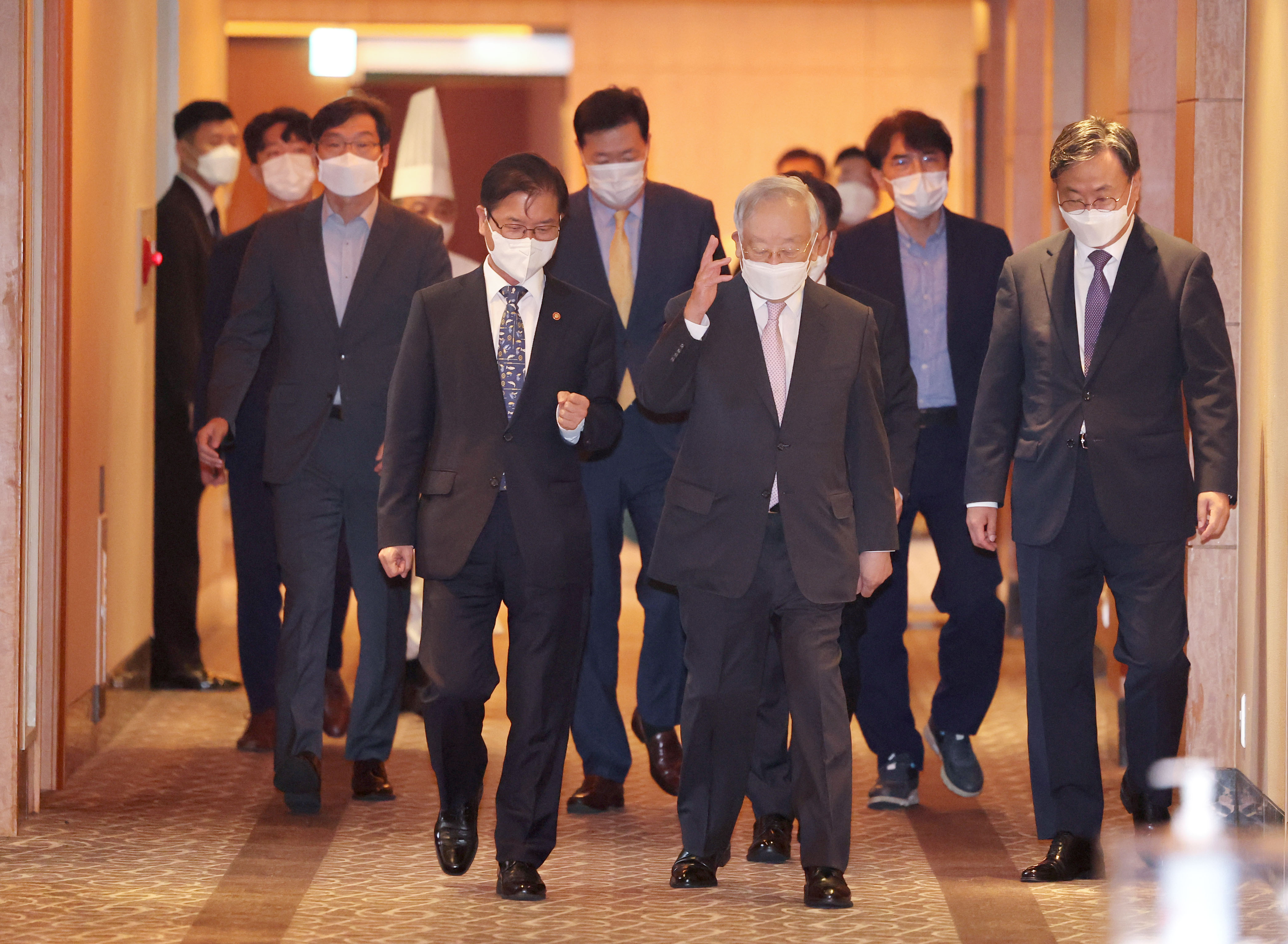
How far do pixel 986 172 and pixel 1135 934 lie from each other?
25.9 feet

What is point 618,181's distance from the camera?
499 centimetres

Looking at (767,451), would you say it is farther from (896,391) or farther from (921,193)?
(921,193)

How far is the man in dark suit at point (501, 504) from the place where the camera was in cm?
406

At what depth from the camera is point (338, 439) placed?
498 cm

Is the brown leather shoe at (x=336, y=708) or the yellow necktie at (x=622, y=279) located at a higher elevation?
the yellow necktie at (x=622, y=279)

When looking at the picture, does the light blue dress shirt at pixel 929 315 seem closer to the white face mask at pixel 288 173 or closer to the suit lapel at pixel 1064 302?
the suit lapel at pixel 1064 302

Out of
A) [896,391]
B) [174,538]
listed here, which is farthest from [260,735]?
[896,391]

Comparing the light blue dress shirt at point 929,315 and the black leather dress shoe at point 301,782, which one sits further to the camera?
the light blue dress shirt at point 929,315

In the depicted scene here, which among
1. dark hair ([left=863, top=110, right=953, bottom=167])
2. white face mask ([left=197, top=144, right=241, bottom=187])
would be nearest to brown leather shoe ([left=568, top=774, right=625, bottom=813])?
dark hair ([left=863, top=110, right=953, bottom=167])

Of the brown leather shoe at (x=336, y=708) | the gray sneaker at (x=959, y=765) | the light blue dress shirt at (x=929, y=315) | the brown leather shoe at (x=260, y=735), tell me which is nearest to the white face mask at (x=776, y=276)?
the light blue dress shirt at (x=929, y=315)

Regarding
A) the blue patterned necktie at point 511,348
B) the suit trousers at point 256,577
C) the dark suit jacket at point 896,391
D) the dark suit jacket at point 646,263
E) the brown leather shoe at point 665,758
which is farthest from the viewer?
the suit trousers at point 256,577

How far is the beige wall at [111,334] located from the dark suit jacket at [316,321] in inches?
22.0

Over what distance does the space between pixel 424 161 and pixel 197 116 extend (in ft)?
2.80

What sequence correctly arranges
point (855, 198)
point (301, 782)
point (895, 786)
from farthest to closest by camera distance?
point (855, 198), point (895, 786), point (301, 782)
